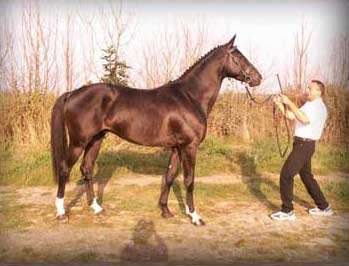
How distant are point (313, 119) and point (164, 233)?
215 cm

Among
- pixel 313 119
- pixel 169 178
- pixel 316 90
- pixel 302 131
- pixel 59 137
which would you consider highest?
pixel 316 90

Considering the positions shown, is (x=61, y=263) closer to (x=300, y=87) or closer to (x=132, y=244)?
(x=132, y=244)

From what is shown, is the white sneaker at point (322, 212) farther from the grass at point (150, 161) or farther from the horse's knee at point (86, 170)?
the horse's knee at point (86, 170)

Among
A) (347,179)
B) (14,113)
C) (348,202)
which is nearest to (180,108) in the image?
(348,202)

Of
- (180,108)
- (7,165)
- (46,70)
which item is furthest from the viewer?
(46,70)

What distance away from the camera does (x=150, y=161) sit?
8039mm

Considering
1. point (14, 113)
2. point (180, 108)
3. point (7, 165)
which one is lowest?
point (7, 165)

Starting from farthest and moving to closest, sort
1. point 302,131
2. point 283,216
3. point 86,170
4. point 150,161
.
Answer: point 150,161 < point 86,170 < point 283,216 < point 302,131

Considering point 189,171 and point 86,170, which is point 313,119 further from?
point 86,170

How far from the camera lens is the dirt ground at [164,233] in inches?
148

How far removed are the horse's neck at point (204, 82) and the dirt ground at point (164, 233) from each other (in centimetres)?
148

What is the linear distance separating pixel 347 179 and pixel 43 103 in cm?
636

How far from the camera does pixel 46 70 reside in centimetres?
818

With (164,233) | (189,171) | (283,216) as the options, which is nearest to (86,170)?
(189,171)
